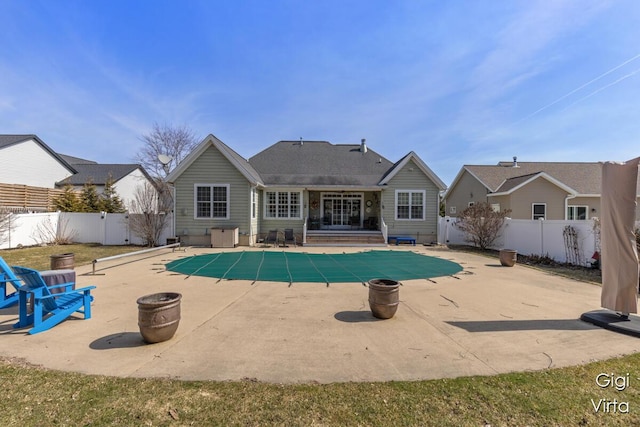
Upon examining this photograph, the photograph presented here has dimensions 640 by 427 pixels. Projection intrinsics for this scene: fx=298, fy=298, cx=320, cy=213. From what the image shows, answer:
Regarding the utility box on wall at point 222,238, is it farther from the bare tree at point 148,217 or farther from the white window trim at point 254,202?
the bare tree at point 148,217

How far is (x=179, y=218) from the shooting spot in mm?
16781

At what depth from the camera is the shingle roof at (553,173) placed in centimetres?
2208

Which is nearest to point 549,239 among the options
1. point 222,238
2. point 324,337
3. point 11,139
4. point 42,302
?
point 324,337

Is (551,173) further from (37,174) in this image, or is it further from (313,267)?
(37,174)

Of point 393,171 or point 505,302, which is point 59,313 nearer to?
point 505,302

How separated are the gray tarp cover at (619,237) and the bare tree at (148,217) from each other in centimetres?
1780

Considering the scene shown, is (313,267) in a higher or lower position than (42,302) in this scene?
lower

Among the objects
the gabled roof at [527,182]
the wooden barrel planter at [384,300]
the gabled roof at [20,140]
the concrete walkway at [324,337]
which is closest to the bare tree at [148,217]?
the concrete walkway at [324,337]

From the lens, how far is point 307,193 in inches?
768

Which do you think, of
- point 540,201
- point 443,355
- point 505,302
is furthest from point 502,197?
point 443,355

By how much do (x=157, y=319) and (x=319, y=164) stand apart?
18.3 m

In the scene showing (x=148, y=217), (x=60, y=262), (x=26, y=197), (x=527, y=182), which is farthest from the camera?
(x=527, y=182)

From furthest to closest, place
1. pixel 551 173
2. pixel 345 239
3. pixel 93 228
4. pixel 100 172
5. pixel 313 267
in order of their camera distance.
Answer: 1. pixel 100 172
2. pixel 551 173
3. pixel 345 239
4. pixel 93 228
5. pixel 313 267

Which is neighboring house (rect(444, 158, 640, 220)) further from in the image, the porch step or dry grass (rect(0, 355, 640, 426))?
dry grass (rect(0, 355, 640, 426))
